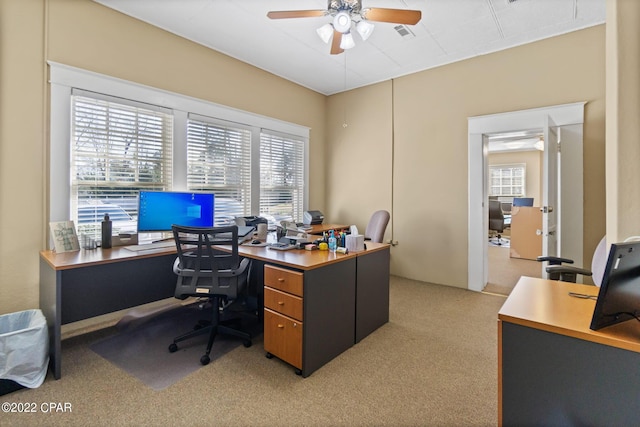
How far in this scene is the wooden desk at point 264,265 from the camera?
2.05 m

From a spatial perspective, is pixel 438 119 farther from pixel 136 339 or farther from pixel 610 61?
pixel 136 339

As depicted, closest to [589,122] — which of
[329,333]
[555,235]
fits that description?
[555,235]

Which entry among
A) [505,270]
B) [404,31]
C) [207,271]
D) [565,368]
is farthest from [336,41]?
[505,270]

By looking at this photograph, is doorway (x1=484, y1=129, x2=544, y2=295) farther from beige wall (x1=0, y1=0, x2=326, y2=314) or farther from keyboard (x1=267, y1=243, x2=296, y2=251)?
beige wall (x1=0, y1=0, x2=326, y2=314)

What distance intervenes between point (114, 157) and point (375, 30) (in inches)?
118

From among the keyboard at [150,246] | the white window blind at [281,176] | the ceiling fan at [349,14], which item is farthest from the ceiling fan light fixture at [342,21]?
the keyboard at [150,246]

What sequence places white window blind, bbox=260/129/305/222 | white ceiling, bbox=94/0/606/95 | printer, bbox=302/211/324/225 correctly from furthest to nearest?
1. printer, bbox=302/211/324/225
2. white window blind, bbox=260/129/305/222
3. white ceiling, bbox=94/0/606/95

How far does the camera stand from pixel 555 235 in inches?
122

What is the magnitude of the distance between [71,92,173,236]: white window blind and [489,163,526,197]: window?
33.8ft

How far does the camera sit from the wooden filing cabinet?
6.67ft

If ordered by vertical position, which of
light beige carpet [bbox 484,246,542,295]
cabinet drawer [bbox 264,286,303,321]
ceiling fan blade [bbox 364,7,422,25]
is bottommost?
light beige carpet [bbox 484,246,542,295]

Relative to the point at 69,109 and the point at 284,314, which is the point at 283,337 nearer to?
the point at 284,314

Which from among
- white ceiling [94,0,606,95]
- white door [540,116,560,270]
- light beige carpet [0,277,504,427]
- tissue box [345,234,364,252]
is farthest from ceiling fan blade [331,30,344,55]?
light beige carpet [0,277,504,427]

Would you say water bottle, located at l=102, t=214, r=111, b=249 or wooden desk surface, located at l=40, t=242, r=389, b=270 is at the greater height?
water bottle, located at l=102, t=214, r=111, b=249
